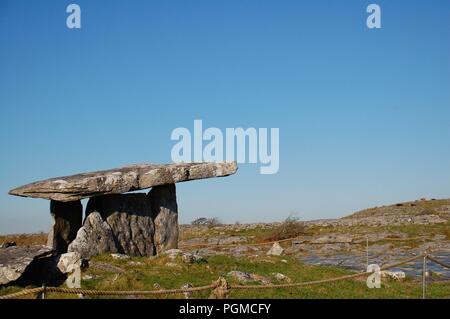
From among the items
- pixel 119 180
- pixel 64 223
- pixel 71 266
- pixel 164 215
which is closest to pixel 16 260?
pixel 71 266

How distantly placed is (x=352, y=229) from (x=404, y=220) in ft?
20.4

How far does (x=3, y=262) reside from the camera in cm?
1427

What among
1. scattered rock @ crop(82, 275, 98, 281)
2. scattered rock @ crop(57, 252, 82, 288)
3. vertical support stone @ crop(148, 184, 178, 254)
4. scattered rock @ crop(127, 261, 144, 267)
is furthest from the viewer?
vertical support stone @ crop(148, 184, 178, 254)

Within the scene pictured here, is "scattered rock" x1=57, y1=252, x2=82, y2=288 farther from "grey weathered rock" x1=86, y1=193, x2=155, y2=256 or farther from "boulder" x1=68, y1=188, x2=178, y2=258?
"grey weathered rock" x1=86, y1=193, x2=155, y2=256

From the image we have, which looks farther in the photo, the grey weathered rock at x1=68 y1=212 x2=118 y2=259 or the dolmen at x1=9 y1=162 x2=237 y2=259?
the dolmen at x1=9 y1=162 x2=237 y2=259

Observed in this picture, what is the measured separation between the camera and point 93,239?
19.4 m

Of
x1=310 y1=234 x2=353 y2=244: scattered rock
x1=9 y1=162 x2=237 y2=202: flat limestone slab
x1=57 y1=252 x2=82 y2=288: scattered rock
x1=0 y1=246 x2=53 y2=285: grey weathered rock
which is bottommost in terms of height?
x1=310 y1=234 x2=353 y2=244: scattered rock

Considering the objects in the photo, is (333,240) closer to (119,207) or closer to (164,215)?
(164,215)

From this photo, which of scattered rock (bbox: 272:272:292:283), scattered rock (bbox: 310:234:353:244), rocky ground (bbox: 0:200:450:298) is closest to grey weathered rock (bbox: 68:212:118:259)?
rocky ground (bbox: 0:200:450:298)

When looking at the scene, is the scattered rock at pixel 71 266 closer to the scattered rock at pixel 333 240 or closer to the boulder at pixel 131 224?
the boulder at pixel 131 224

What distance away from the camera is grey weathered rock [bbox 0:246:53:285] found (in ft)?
45.6

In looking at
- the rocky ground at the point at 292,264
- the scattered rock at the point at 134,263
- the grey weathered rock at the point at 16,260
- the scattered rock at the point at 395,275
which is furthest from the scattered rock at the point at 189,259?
the scattered rock at the point at 395,275

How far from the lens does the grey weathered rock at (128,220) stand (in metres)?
20.6
